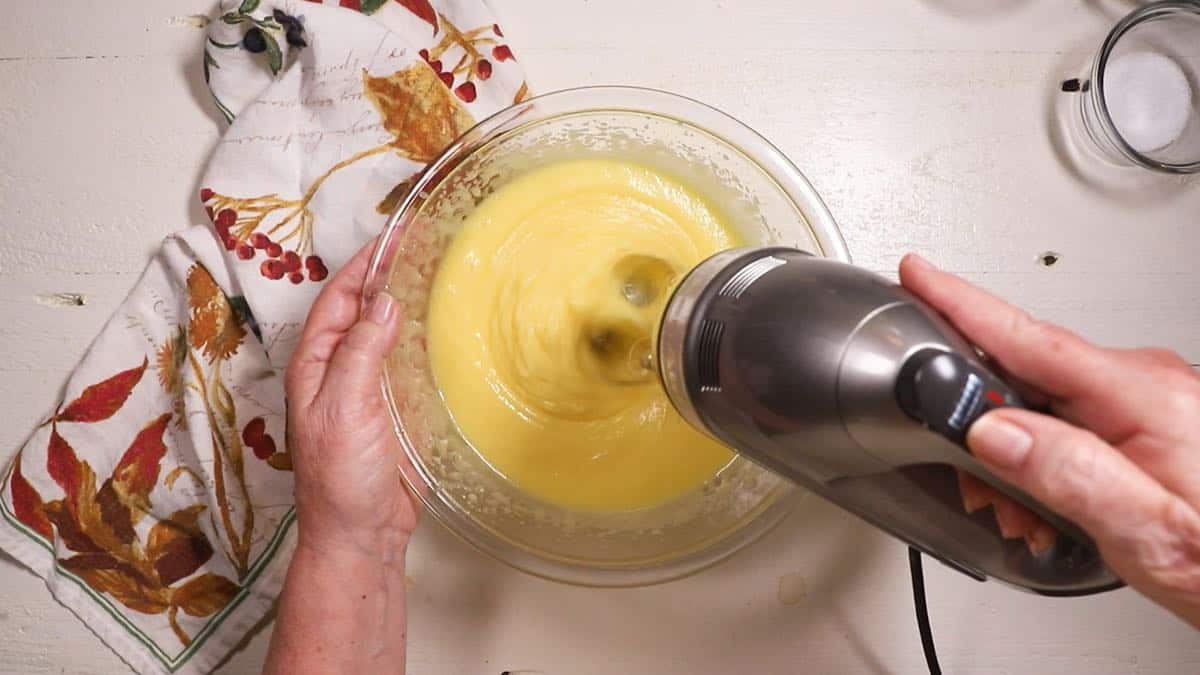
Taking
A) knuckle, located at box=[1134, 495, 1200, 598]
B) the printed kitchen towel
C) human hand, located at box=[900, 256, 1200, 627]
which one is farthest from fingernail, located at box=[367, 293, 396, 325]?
knuckle, located at box=[1134, 495, 1200, 598]

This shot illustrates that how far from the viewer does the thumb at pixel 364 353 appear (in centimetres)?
61

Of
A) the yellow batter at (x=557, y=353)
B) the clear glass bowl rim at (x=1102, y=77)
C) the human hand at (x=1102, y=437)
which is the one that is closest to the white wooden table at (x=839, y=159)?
the clear glass bowl rim at (x=1102, y=77)

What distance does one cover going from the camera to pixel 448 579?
73cm

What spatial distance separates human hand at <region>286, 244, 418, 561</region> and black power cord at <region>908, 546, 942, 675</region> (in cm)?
44

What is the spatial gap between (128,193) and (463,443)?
0.41 m

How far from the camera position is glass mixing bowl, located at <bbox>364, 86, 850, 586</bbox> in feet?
2.17

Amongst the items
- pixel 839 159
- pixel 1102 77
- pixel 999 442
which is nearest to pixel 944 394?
pixel 999 442

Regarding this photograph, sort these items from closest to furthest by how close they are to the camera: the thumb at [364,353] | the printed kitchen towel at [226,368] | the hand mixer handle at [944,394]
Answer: the hand mixer handle at [944,394] → the thumb at [364,353] → the printed kitchen towel at [226,368]

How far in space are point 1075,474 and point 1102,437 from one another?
88mm

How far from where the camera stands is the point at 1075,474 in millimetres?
366

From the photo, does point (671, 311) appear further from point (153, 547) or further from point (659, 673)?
point (153, 547)

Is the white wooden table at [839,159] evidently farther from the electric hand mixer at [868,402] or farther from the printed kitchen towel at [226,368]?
the electric hand mixer at [868,402]

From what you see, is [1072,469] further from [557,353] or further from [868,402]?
[557,353]

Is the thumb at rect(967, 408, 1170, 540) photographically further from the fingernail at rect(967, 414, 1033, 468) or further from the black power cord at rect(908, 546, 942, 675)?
the black power cord at rect(908, 546, 942, 675)
